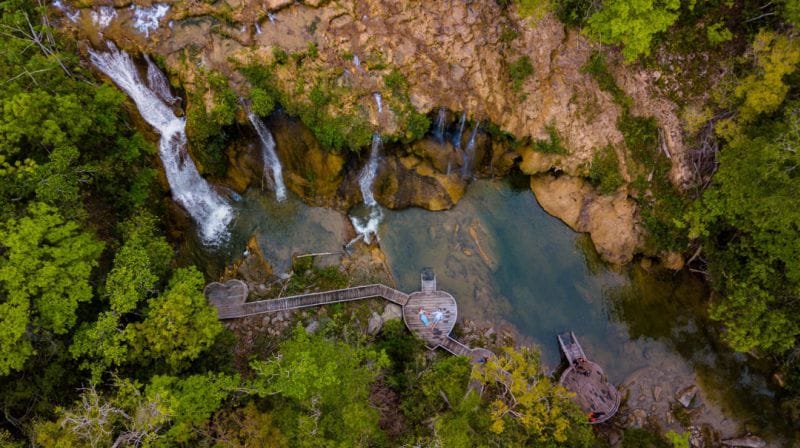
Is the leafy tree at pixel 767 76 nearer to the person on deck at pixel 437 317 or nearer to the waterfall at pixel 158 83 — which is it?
the person on deck at pixel 437 317

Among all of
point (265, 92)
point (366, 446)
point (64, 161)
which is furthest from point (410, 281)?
point (64, 161)

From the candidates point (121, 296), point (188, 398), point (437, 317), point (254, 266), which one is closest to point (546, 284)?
→ point (437, 317)

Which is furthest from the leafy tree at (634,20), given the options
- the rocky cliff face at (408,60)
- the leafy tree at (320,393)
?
the leafy tree at (320,393)

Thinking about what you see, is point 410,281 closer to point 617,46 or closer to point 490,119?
point 490,119

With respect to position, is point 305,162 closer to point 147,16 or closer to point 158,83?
point 158,83

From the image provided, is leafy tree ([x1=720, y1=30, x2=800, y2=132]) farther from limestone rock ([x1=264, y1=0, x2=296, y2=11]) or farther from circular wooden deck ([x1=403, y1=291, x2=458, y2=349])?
limestone rock ([x1=264, y1=0, x2=296, y2=11])
